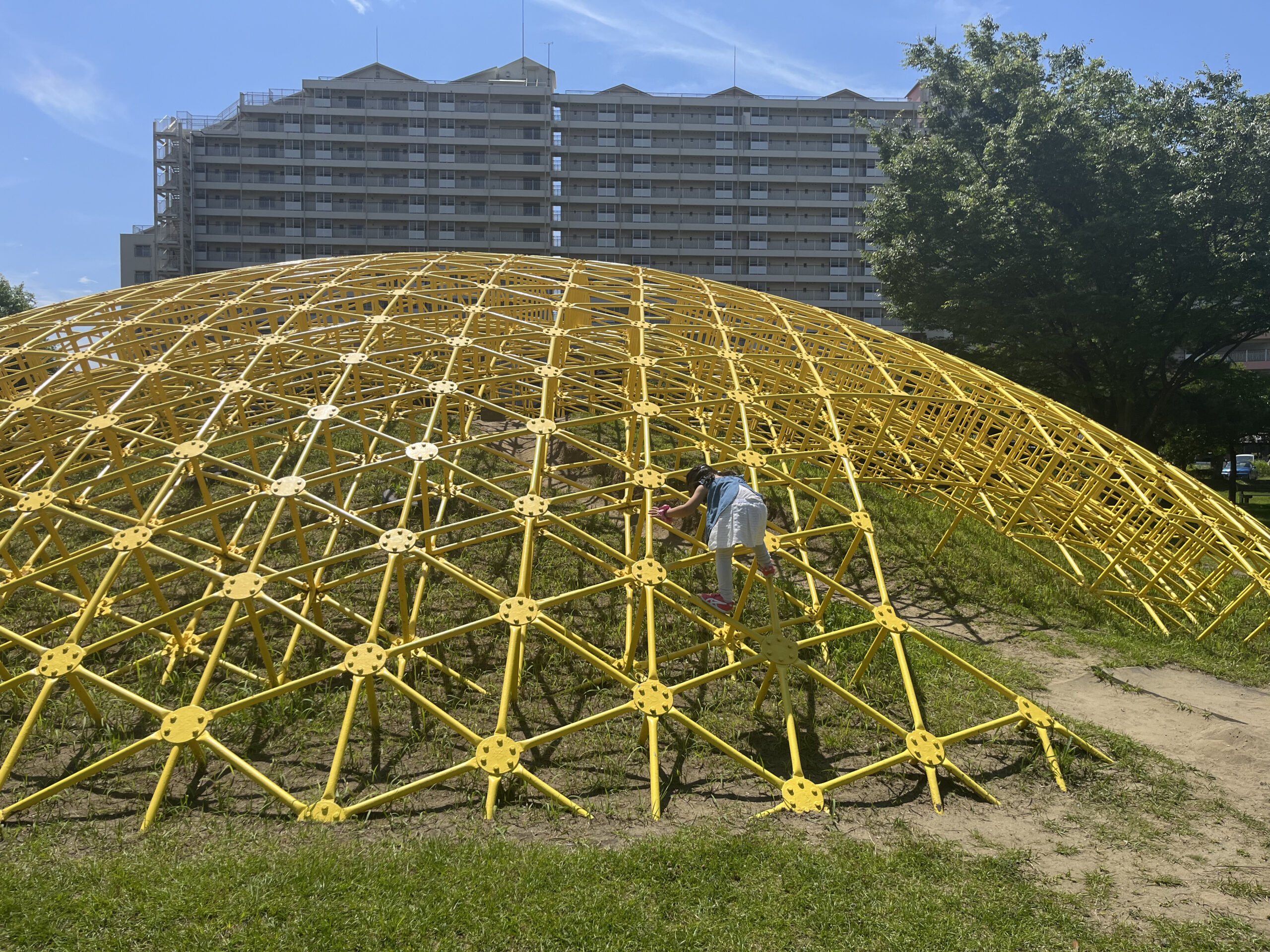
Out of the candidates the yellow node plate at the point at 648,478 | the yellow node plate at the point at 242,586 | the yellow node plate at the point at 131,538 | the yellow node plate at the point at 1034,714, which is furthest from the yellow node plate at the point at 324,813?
the yellow node plate at the point at 1034,714

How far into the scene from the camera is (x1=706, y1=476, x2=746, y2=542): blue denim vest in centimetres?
932

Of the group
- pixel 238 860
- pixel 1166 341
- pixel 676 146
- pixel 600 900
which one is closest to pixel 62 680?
pixel 238 860

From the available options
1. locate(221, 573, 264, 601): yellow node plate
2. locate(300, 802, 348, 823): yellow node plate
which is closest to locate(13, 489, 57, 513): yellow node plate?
locate(221, 573, 264, 601): yellow node plate

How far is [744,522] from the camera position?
9086 millimetres

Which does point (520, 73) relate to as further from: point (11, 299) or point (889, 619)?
point (889, 619)

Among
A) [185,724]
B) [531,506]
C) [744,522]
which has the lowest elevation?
[185,724]

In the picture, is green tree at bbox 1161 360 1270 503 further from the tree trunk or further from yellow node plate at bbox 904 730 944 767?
yellow node plate at bbox 904 730 944 767

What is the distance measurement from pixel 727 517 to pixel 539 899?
471cm

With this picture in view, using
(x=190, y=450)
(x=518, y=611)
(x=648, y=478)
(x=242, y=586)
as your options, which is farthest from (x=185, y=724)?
(x=648, y=478)

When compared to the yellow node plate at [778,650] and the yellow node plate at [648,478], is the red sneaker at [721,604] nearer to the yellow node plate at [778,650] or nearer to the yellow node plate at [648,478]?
the yellow node plate at [778,650]

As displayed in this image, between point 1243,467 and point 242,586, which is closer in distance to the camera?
point 242,586

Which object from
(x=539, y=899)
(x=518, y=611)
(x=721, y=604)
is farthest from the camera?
(x=721, y=604)

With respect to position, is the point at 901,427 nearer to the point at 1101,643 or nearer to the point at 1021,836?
the point at 1101,643

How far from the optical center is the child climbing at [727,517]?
9.10 metres
